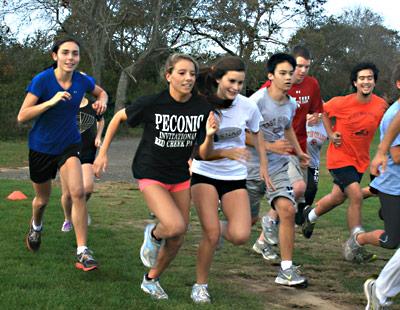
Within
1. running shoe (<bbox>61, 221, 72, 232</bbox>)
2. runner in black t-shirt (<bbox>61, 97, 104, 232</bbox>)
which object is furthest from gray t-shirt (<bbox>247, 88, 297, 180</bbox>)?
running shoe (<bbox>61, 221, 72, 232</bbox>)

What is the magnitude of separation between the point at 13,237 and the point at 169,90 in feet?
10.8

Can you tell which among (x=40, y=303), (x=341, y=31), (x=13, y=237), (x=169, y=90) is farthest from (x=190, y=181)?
(x=341, y=31)

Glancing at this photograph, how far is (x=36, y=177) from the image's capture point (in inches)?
270

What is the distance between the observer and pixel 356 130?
7941 millimetres

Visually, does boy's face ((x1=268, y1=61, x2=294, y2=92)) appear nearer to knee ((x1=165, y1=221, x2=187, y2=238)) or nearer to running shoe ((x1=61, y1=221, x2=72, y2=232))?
knee ((x1=165, y1=221, x2=187, y2=238))

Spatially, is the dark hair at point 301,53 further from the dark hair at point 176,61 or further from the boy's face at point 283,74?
the dark hair at point 176,61

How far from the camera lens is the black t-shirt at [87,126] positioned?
28.8 ft

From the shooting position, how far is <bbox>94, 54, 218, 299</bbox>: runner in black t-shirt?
5469mm

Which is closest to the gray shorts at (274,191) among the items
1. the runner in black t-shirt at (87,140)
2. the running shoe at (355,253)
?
the running shoe at (355,253)

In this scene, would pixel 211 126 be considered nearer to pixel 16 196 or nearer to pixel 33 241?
pixel 33 241

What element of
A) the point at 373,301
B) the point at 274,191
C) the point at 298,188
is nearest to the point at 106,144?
the point at 274,191

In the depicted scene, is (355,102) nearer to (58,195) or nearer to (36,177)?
(36,177)

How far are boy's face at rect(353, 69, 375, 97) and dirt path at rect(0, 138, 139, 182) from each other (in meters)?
10.1

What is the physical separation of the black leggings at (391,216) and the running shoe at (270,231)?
191cm
